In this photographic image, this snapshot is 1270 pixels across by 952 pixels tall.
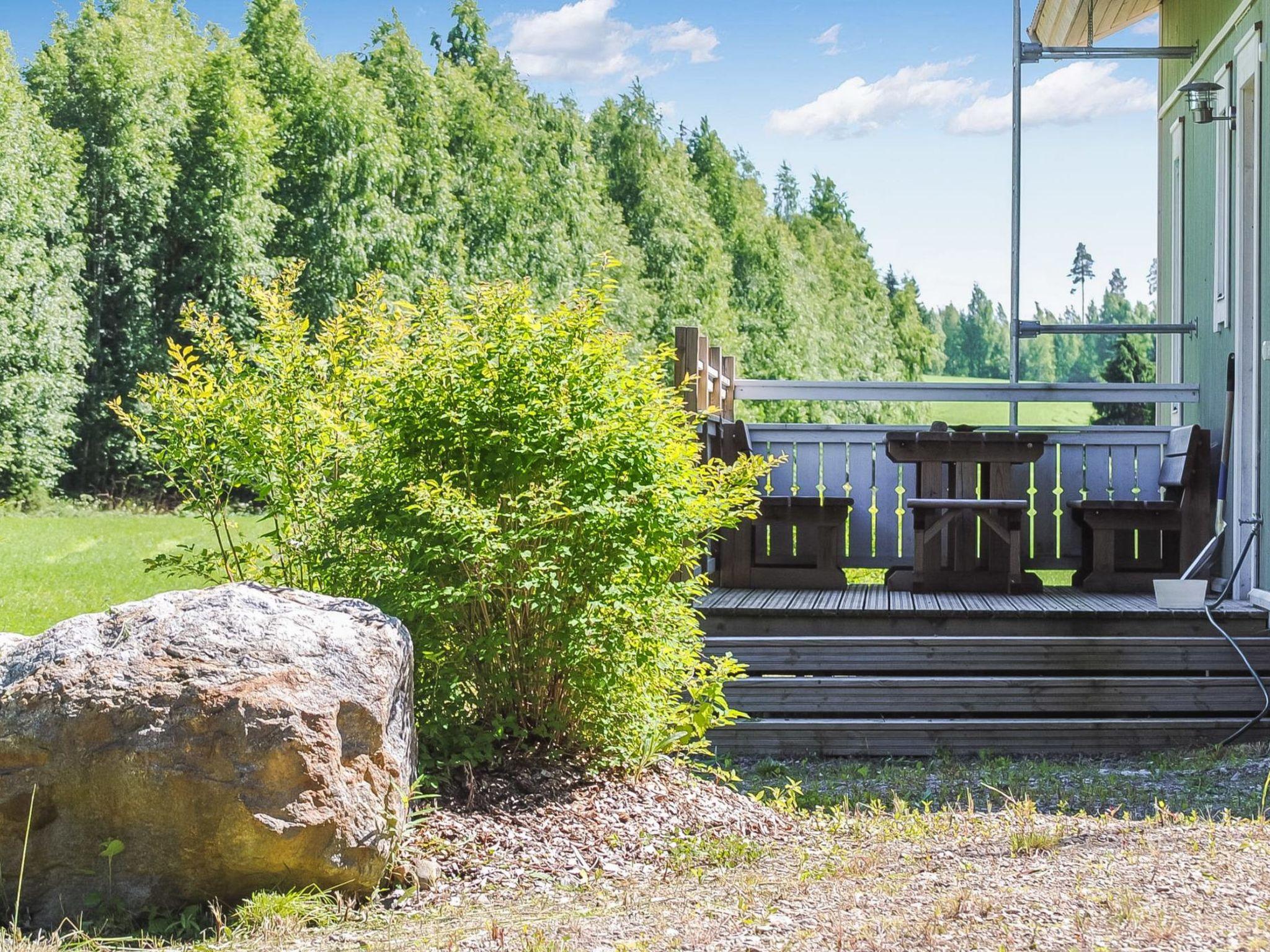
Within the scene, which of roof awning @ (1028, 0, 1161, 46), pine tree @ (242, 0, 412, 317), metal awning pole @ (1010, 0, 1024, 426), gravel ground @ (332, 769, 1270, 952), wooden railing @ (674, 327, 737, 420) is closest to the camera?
gravel ground @ (332, 769, 1270, 952)

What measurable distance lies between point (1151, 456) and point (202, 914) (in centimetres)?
Answer: 640

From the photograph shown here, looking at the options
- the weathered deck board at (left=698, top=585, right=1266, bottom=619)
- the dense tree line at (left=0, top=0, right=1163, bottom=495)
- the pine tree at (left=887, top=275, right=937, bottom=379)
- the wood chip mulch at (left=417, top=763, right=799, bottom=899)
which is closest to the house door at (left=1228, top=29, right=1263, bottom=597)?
the weathered deck board at (left=698, top=585, right=1266, bottom=619)

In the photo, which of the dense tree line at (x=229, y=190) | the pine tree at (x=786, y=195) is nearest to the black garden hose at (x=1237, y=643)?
the dense tree line at (x=229, y=190)

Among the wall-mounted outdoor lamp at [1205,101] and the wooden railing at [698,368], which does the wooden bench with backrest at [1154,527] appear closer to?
the wall-mounted outdoor lamp at [1205,101]

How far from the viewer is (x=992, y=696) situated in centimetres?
616

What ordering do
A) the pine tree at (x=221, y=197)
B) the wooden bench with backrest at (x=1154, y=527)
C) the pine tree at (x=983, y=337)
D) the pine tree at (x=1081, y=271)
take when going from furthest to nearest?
1. the pine tree at (x=983, y=337)
2. the pine tree at (x=1081, y=271)
3. the pine tree at (x=221, y=197)
4. the wooden bench with backrest at (x=1154, y=527)

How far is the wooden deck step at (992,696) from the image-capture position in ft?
20.1

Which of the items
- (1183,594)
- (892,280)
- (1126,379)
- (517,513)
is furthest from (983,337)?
(517,513)

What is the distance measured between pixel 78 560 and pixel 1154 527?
42.8 feet

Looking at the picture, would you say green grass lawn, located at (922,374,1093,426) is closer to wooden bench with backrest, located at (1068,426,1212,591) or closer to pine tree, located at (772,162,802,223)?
pine tree, located at (772,162,802,223)

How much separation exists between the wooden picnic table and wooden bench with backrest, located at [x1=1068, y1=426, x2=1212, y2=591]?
46 centimetres

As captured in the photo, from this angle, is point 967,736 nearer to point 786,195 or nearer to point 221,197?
point 221,197

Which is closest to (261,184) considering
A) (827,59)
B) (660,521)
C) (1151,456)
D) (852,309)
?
(1151,456)

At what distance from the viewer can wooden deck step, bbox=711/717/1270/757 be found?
6.09 metres
